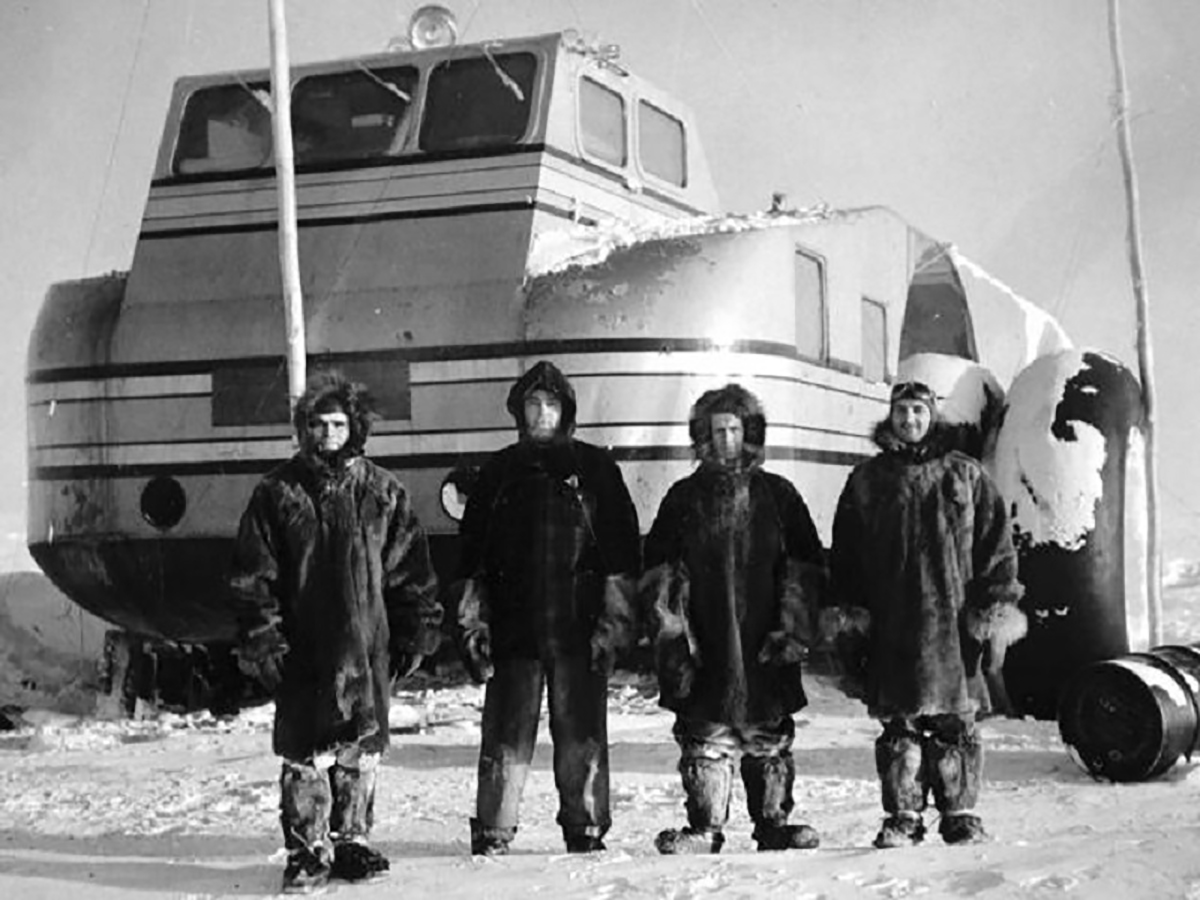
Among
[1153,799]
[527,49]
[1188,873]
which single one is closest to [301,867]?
[1188,873]

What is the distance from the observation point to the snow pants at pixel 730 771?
4.84 metres

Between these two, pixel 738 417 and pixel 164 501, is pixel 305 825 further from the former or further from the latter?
pixel 164 501

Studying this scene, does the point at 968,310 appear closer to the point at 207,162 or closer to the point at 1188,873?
the point at 207,162

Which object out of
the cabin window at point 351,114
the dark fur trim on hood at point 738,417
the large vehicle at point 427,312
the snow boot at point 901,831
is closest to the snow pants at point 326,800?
the dark fur trim on hood at point 738,417

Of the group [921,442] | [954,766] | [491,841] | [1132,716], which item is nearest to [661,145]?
[1132,716]

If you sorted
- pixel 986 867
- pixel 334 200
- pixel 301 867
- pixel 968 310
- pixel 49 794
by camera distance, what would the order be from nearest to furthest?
1. pixel 986 867
2. pixel 301 867
3. pixel 49 794
4. pixel 334 200
5. pixel 968 310

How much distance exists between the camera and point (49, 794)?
644 centimetres

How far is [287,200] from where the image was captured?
830cm

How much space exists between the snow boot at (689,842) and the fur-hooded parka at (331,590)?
853mm

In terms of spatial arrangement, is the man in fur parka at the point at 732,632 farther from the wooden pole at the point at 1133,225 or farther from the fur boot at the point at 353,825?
the wooden pole at the point at 1133,225

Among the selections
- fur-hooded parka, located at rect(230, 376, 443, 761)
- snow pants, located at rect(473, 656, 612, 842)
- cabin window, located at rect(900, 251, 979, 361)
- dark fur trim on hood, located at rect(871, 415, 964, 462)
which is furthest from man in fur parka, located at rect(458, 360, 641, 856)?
cabin window, located at rect(900, 251, 979, 361)

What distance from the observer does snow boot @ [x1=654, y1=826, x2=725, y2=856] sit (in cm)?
476

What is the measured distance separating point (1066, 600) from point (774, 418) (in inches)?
64.9

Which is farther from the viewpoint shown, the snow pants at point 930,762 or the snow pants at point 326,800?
the snow pants at point 930,762
